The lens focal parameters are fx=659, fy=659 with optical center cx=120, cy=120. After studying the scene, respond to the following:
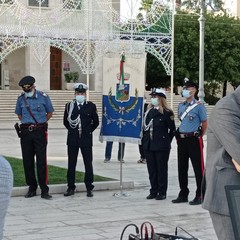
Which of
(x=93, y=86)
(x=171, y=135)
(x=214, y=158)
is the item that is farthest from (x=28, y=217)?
(x=93, y=86)

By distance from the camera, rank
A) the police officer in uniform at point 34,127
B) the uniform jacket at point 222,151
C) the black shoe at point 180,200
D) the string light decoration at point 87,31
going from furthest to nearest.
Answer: the string light decoration at point 87,31
the police officer in uniform at point 34,127
the black shoe at point 180,200
the uniform jacket at point 222,151

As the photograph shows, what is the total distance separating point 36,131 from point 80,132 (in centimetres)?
72

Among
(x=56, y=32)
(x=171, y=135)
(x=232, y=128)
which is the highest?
(x=56, y=32)

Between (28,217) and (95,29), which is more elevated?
(95,29)

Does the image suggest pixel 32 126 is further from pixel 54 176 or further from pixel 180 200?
pixel 180 200

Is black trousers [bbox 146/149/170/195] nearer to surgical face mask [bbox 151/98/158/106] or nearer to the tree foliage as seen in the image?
surgical face mask [bbox 151/98/158/106]

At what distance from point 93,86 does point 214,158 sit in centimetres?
3963

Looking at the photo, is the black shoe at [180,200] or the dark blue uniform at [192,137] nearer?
the dark blue uniform at [192,137]

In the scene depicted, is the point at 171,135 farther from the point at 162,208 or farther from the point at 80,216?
the point at 80,216

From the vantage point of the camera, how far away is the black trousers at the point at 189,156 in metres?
10.2

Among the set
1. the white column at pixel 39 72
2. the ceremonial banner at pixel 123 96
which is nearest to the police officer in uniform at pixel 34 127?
the ceremonial banner at pixel 123 96

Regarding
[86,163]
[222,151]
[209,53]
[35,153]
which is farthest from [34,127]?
[209,53]

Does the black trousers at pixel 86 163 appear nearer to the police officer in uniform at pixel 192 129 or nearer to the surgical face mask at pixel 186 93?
the police officer in uniform at pixel 192 129

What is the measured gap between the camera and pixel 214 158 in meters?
4.52
